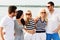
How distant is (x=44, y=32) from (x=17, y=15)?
0.93 meters

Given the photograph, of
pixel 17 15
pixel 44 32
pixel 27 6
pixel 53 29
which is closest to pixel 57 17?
pixel 53 29

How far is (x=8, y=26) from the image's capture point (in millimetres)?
3848

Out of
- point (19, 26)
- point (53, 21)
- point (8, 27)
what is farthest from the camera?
point (53, 21)

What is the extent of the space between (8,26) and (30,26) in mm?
1051

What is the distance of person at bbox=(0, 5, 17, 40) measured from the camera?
3796 mm

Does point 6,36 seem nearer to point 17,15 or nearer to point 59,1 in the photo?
point 17,15

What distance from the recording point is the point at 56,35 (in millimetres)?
4578

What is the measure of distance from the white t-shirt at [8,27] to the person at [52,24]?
98 centimetres

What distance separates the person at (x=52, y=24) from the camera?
14.8 ft

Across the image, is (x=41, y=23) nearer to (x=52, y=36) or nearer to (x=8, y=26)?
(x=52, y=36)

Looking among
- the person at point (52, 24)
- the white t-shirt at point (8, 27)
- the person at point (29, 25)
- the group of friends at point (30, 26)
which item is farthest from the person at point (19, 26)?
the person at point (52, 24)

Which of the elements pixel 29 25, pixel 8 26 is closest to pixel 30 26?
pixel 29 25

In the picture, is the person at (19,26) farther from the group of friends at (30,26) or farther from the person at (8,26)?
the person at (8,26)

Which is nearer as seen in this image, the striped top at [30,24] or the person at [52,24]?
the person at [52,24]
